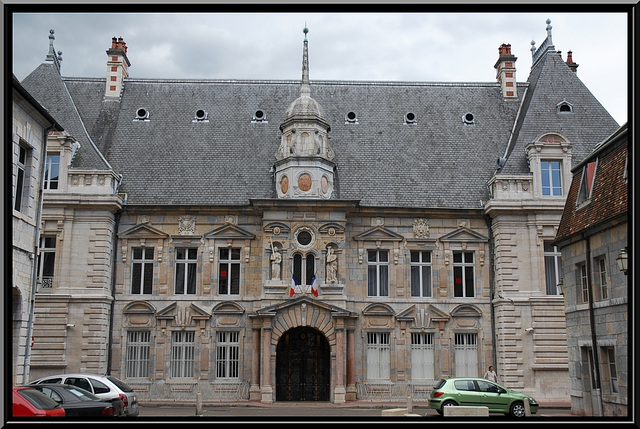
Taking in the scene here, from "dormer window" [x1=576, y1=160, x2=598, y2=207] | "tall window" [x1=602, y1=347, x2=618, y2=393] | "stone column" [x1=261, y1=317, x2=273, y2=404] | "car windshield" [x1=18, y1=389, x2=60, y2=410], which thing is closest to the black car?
"car windshield" [x1=18, y1=389, x2=60, y2=410]

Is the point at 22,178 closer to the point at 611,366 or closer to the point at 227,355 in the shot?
the point at 227,355

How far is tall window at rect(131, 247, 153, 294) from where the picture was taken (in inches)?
1135

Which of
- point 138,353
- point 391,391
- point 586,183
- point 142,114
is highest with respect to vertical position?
point 142,114

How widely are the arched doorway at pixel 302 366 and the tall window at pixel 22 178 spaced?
1196 centimetres

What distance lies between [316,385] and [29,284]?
12136 millimetres

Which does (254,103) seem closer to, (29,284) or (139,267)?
(139,267)

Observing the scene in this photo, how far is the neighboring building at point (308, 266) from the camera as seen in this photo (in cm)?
2762

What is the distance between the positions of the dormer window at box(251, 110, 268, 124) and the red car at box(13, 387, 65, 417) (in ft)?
64.6

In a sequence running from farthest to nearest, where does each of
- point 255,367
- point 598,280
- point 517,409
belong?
point 255,367
point 517,409
point 598,280

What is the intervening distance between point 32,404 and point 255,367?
1369cm

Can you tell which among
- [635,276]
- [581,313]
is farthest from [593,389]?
[635,276]

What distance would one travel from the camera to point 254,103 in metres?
34.1

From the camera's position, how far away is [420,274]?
29.3 metres

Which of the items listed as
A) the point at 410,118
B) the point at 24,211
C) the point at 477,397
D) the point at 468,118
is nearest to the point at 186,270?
the point at 24,211
